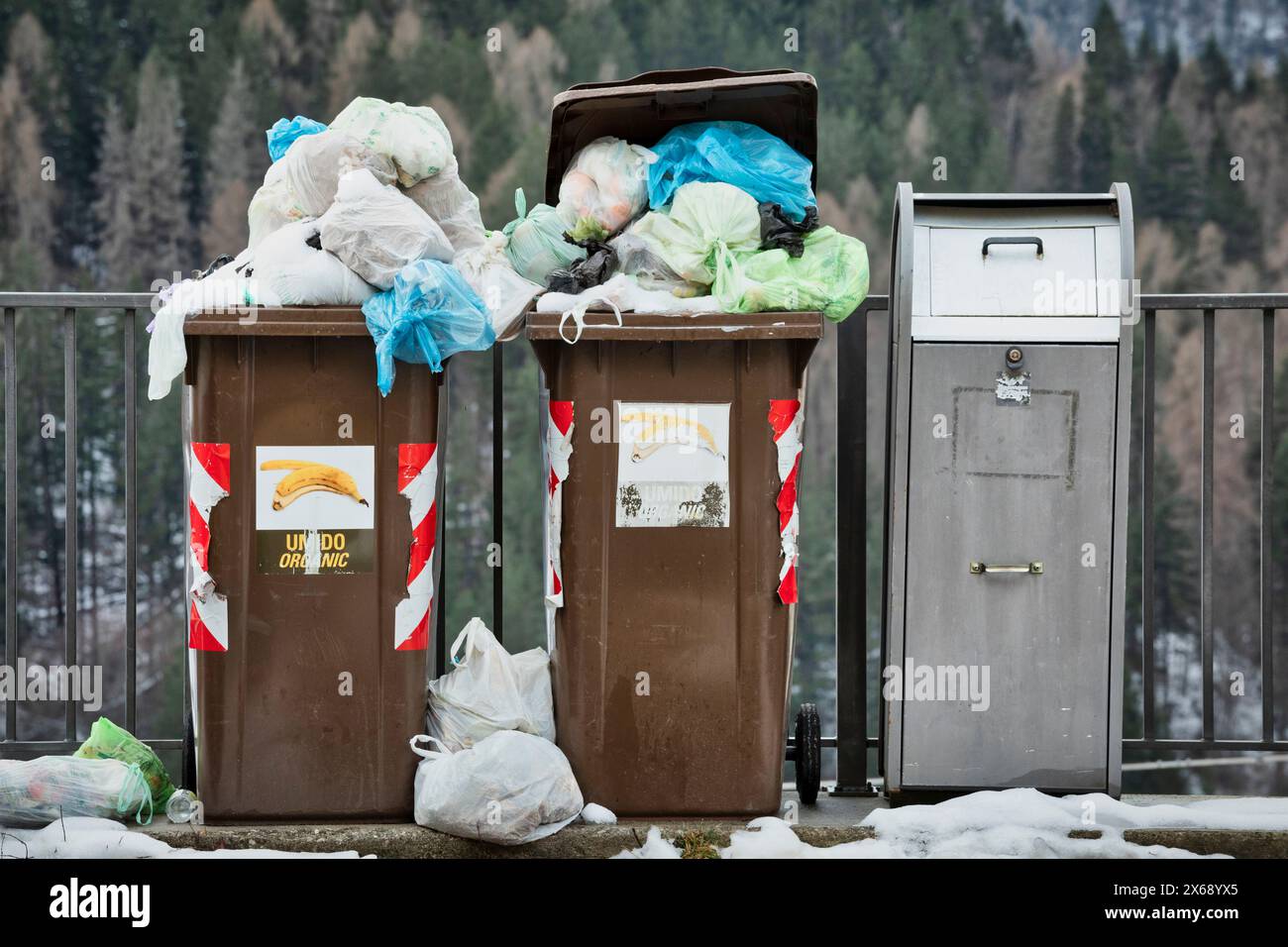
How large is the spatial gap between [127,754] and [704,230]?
2.06 m

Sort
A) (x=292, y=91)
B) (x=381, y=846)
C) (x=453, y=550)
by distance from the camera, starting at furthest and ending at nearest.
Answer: (x=292, y=91), (x=453, y=550), (x=381, y=846)

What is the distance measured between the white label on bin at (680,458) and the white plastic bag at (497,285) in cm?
37

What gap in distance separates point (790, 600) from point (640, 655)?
409mm

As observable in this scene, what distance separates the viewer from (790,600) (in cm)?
345

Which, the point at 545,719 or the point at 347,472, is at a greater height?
the point at 347,472

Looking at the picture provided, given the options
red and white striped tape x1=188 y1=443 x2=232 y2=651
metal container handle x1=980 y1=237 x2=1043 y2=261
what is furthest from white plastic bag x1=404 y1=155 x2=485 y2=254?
metal container handle x1=980 y1=237 x2=1043 y2=261

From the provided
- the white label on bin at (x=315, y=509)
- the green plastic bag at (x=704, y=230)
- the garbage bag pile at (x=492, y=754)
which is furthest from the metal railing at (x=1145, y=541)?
the white label on bin at (x=315, y=509)

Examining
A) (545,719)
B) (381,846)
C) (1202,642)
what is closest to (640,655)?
(545,719)

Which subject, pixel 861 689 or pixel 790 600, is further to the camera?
pixel 861 689

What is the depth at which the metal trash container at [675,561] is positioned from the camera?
11.2 ft

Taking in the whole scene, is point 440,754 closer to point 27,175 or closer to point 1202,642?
point 1202,642

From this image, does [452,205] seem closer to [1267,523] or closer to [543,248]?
[543,248]

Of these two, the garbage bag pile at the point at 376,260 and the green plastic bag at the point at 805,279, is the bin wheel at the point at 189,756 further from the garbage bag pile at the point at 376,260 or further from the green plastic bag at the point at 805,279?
the green plastic bag at the point at 805,279

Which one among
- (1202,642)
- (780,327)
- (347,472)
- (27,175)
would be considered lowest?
(1202,642)
